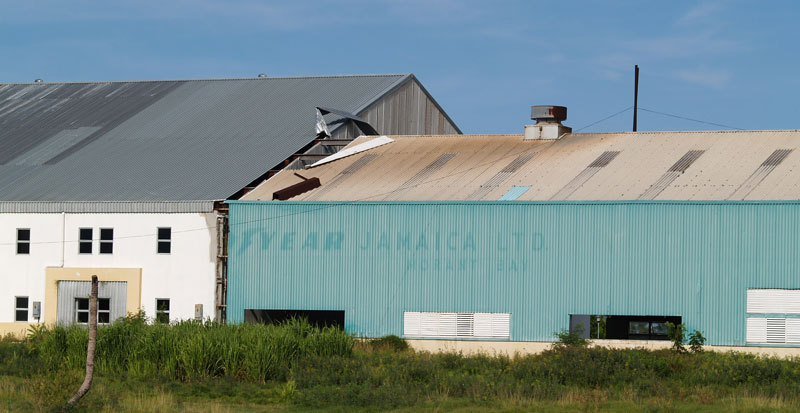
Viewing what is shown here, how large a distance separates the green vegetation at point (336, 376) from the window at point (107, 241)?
28.8 feet

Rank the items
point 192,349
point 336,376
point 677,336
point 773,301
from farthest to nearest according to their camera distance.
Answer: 1. point 773,301
2. point 677,336
3. point 192,349
4. point 336,376

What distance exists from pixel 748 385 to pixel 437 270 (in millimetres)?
13207

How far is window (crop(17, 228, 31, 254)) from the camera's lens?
1727 inches

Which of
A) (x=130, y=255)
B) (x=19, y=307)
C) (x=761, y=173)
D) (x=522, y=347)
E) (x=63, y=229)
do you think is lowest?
(x=522, y=347)

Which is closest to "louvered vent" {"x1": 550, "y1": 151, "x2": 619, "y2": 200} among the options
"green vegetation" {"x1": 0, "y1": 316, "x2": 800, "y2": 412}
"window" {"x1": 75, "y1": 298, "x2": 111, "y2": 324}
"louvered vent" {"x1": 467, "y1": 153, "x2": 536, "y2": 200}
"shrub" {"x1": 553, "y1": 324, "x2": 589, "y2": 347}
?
"louvered vent" {"x1": 467, "y1": 153, "x2": 536, "y2": 200}

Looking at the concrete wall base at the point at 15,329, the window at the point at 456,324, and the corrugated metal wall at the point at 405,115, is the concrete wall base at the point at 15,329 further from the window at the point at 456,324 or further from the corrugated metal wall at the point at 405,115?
the corrugated metal wall at the point at 405,115

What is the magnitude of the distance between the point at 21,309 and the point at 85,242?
363 centimetres

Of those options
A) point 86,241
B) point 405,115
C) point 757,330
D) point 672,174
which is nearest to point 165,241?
point 86,241

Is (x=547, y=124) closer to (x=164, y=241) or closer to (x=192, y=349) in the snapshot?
(x=164, y=241)

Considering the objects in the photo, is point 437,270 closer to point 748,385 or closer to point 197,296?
point 197,296

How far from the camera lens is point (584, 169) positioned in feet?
138

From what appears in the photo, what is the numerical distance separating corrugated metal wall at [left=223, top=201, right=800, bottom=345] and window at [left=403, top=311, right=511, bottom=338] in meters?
0.22

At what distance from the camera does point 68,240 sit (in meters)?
43.5

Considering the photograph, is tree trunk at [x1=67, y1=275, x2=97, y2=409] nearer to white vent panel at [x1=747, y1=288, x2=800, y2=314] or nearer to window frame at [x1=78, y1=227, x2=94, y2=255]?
window frame at [x1=78, y1=227, x2=94, y2=255]
